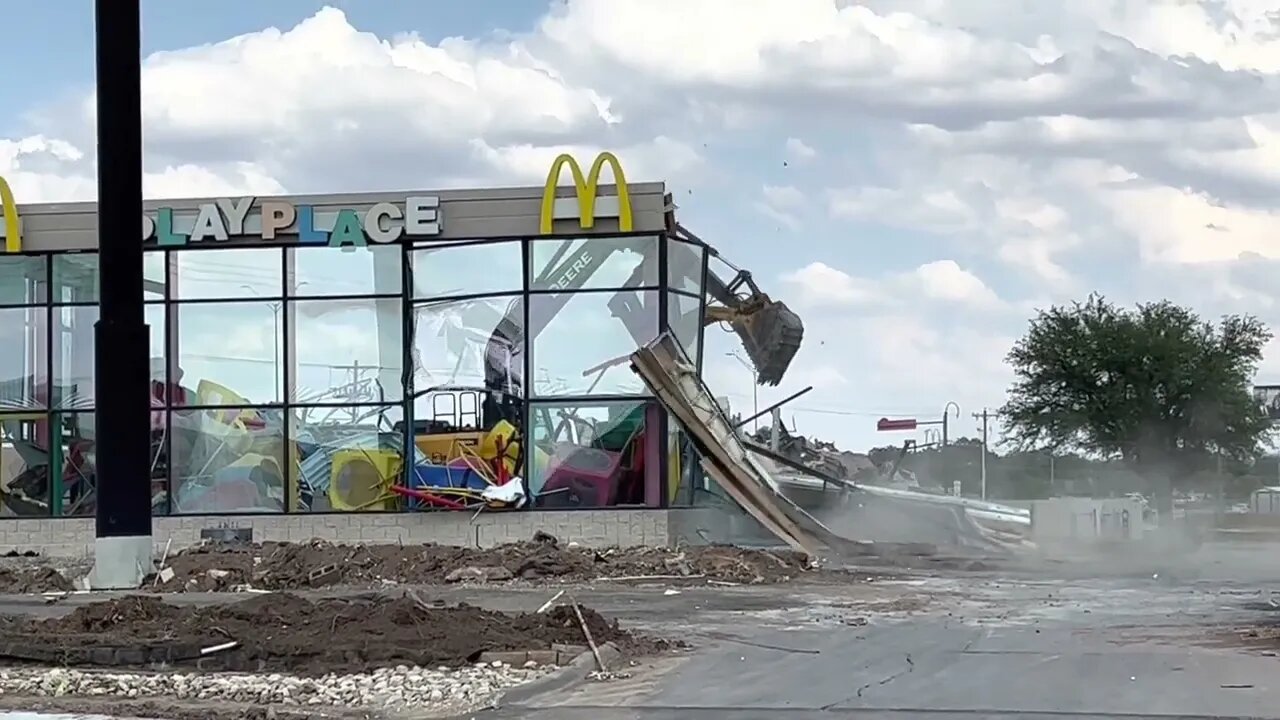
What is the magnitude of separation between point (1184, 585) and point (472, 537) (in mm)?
12419

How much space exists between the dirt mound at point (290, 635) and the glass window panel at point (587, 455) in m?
13.6

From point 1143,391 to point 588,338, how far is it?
2871cm

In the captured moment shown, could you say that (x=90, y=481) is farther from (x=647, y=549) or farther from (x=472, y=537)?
(x=647, y=549)

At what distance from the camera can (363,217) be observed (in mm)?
31672

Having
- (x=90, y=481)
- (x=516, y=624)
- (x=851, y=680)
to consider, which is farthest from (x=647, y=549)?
(x=851, y=680)

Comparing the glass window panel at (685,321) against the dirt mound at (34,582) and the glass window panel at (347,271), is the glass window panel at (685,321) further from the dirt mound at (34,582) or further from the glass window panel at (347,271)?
the dirt mound at (34,582)

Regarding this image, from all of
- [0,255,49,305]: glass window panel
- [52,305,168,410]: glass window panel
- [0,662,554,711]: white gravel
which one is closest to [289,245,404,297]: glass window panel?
[52,305,168,410]: glass window panel

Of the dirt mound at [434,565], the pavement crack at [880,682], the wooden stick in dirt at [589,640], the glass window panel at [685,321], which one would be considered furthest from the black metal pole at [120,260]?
the pavement crack at [880,682]

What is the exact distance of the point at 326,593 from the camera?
24.2 meters

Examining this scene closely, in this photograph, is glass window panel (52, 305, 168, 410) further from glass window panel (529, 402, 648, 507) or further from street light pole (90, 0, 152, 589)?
street light pole (90, 0, 152, 589)

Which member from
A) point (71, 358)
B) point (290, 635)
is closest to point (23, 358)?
point (71, 358)

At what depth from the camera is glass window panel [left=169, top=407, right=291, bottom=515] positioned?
32.2 metres

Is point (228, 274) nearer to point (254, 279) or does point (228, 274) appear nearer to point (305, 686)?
point (254, 279)

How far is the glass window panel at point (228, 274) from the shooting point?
1270 inches
